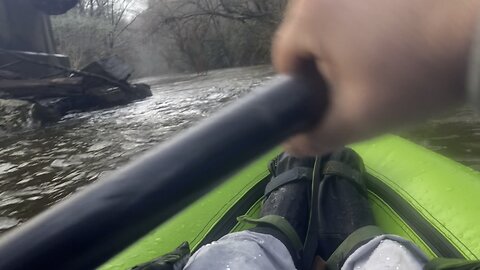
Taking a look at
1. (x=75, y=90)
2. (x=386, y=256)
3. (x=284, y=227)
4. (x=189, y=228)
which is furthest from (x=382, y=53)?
(x=75, y=90)

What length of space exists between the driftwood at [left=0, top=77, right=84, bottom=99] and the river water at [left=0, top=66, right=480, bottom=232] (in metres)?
0.62

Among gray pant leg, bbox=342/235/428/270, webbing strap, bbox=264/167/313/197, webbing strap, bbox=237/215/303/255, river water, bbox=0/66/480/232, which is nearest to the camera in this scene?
gray pant leg, bbox=342/235/428/270

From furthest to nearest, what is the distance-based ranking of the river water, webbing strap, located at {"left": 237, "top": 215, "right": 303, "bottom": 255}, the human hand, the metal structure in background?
the metal structure in background
the river water
webbing strap, located at {"left": 237, "top": 215, "right": 303, "bottom": 255}
the human hand

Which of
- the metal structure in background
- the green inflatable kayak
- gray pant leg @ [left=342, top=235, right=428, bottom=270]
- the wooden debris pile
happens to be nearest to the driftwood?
the wooden debris pile

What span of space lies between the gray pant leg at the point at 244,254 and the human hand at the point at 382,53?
80 cm

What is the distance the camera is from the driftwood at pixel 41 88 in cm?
757

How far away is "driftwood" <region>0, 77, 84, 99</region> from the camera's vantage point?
24.8 ft

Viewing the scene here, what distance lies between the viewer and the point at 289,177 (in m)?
1.85

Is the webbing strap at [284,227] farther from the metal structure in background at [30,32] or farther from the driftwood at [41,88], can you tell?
the metal structure in background at [30,32]

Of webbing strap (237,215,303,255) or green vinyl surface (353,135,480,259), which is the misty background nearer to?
green vinyl surface (353,135,480,259)

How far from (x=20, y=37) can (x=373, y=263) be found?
32.6 feet

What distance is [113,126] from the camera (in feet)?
20.1

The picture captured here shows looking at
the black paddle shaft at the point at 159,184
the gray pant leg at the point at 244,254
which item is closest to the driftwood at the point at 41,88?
the gray pant leg at the point at 244,254

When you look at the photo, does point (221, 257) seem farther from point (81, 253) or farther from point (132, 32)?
point (132, 32)
